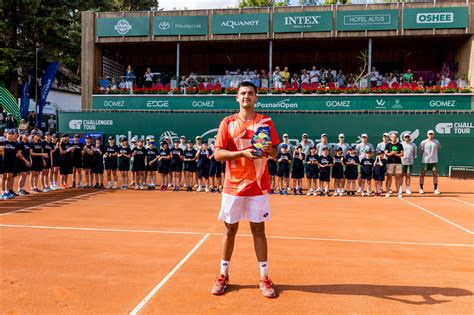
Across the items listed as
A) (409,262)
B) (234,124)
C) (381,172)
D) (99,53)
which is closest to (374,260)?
(409,262)

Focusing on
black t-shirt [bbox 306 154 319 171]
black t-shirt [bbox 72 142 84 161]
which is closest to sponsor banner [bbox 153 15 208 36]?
black t-shirt [bbox 72 142 84 161]

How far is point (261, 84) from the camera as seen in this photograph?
2309cm

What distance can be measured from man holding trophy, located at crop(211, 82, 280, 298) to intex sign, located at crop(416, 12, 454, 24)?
2206 cm

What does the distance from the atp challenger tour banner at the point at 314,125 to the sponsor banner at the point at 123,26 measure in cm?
669

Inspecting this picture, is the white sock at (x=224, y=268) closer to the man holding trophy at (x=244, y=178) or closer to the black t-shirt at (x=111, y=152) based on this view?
the man holding trophy at (x=244, y=178)

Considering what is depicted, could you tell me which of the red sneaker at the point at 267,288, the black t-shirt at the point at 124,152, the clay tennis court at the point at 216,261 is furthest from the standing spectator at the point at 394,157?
the red sneaker at the point at 267,288

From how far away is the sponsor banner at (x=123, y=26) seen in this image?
24.7m

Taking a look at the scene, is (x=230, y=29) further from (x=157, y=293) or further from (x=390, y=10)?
(x=157, y=293)

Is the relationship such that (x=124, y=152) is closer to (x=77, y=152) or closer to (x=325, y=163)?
(x=77, y=152)

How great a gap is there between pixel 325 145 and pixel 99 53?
18.3 meters

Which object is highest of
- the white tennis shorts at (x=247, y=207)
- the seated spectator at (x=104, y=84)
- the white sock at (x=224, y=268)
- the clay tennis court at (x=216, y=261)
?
the seated spectator at (x=104, y=84)

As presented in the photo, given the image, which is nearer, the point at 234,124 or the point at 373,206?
the point at 234,124

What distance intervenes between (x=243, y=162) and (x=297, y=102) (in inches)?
736

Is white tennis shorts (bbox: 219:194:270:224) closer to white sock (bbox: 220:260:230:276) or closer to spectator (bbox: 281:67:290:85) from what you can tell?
white sock (bbox: 220:260:230:276)
